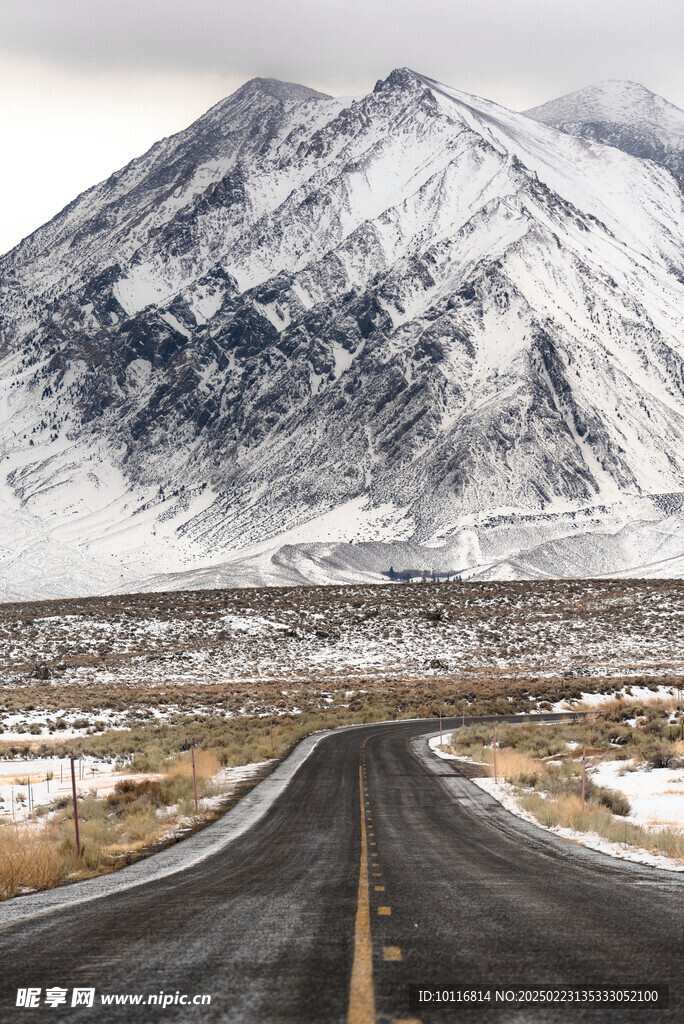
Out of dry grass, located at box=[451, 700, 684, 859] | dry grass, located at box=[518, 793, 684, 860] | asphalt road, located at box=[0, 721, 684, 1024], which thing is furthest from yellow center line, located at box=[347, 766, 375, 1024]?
dry grass, located at box=[451, 700, 684, 859]

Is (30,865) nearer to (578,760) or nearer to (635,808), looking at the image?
(635,808)

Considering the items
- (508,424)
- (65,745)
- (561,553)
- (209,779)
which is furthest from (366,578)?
(209,779)

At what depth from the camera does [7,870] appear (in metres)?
12.2

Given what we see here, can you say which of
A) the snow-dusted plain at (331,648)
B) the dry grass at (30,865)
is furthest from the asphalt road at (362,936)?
the snow-dusted plain at (331,648)

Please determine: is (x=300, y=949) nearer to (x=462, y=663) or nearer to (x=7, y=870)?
(x=7, y=870)

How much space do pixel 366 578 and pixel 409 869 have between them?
15179 cm

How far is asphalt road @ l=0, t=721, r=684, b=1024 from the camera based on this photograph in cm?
549

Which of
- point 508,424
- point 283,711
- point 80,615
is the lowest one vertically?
point 283,711

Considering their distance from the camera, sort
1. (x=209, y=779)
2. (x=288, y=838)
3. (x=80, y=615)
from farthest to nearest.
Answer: (x=80, y=615) → (x=209, y=779) → (x=288, y=838)

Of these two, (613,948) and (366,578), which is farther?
(366,578)

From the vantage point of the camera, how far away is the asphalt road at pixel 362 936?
5.49 meters

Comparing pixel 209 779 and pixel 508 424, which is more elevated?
pixel 508 424

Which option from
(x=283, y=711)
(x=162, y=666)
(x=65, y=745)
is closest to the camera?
(x=65, y=745)

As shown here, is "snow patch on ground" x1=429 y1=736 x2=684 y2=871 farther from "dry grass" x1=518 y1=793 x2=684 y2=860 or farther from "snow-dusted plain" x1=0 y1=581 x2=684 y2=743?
"snow-dusted plain" x1=0 y1=581 x2=684 y2=743
